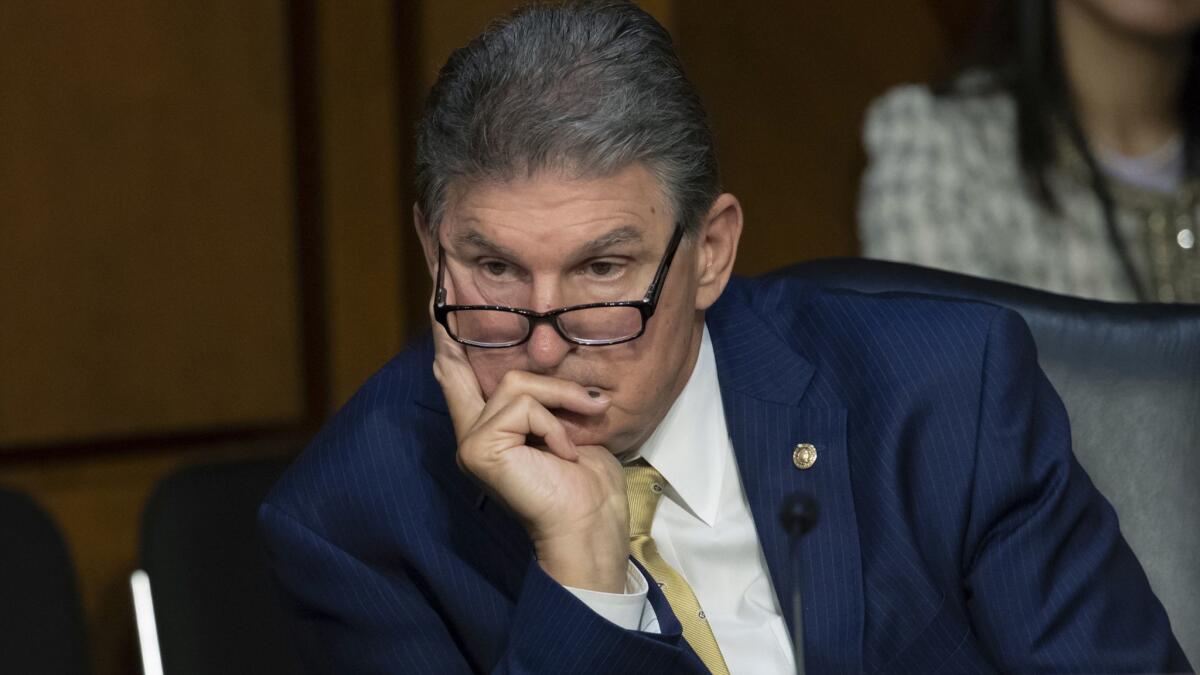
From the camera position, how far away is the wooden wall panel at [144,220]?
2.43 m

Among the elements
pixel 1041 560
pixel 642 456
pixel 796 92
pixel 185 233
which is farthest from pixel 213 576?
pixel 796 92

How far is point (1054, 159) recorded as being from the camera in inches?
106

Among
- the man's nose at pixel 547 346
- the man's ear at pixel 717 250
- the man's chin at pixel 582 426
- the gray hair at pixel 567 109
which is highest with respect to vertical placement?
the gray hair at pixel 567 109

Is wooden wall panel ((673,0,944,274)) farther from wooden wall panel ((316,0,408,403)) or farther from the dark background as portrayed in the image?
wooden wall panel ((316,0,408,403))

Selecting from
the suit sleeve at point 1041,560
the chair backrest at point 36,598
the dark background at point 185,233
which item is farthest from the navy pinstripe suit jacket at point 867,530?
the dark background at point 185,233

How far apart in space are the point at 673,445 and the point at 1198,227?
1379 millimetres

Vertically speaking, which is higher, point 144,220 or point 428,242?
point 428,242

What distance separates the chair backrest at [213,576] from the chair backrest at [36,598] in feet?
0.35

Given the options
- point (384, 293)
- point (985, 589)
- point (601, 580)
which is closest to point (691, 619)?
point (601, 580)

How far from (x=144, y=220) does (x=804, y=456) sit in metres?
1.30

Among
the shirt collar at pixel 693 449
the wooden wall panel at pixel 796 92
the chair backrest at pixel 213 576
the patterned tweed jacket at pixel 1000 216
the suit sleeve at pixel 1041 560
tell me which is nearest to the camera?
the suit sleeve at pixel 1041 560

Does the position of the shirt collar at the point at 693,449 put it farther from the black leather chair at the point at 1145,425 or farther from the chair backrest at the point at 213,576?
the chair backrest at the point at 213,576

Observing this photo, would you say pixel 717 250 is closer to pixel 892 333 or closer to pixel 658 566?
pixel 892 333

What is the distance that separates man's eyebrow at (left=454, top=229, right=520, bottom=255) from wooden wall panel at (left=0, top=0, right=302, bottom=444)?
115 cm
